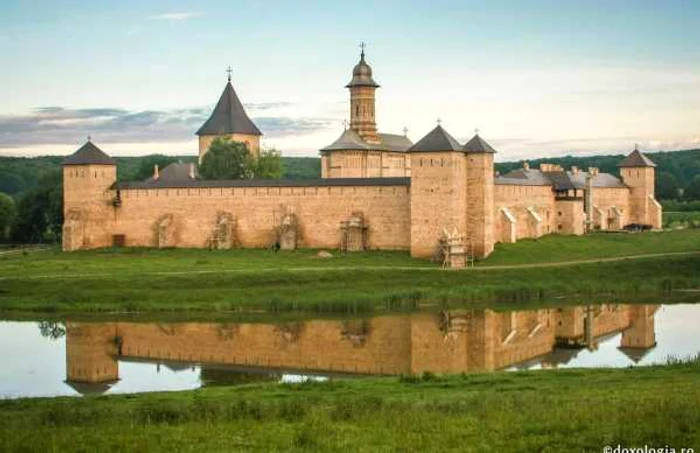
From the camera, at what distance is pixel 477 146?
40156 mm

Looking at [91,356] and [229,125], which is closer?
[91,356]

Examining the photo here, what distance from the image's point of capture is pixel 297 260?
39.6m

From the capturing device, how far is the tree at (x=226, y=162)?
50281 millimetres

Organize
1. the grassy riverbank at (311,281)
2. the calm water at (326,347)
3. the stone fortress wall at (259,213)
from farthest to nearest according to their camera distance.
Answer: the stone fortress wall at (259,213) → the grassy riverbank at (311,281) → the calm water at (326,347)

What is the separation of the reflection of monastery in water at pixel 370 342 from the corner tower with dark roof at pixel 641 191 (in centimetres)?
2549

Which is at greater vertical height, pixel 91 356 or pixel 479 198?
pixel 479 198

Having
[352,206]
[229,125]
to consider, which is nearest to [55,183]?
[229,125]

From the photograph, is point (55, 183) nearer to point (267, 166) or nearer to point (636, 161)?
point (267, 166)

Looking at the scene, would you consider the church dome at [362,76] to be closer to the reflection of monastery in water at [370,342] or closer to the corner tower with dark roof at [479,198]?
the corner tower with dark roof at [479,198]

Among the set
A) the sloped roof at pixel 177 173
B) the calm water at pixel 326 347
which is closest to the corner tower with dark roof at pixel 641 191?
the sloped roof at pixel 177 173

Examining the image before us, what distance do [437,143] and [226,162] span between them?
564 inches

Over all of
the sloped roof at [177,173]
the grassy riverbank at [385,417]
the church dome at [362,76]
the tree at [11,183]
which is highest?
the church dome at [362,76]

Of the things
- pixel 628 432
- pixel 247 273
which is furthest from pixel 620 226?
pixel 628 432

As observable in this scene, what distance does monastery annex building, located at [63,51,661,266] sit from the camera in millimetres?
39062
